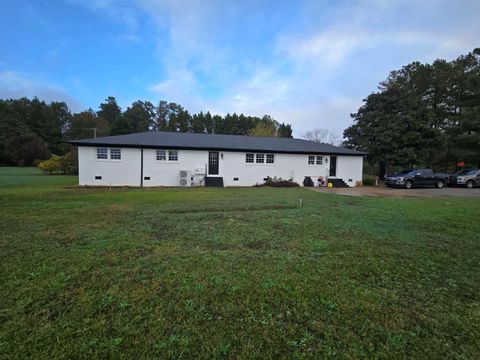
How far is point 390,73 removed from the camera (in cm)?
3098

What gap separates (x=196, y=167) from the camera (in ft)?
53.1

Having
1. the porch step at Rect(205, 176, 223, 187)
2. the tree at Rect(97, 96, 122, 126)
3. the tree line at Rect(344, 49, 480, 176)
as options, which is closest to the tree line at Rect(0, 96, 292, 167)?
the tree at Rect(97, 96, 122, 126)

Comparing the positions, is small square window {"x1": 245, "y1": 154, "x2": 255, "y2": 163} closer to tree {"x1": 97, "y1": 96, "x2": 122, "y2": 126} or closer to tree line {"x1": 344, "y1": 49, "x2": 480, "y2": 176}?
tree line {"x1": 344, "y1": 49, "x2": 480, "y2": 176}

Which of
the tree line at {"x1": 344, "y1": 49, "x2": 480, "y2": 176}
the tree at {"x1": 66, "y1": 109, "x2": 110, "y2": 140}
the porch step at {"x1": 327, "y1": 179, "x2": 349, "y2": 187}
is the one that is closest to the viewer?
the porch step at {"x1": 327, "y1": 179, "x2": 349, "y2": 187}

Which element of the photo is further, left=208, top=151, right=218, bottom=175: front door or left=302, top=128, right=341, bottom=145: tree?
left=302, top=128, right=341, bottom=145: tree

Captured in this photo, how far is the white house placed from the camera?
14898 millimetres

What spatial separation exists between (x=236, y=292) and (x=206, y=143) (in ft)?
49.8

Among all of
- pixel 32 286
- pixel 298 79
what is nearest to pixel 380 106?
pixel 298 79

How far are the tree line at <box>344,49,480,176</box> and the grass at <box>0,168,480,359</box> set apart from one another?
18.7m

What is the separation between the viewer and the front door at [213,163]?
1653 cm

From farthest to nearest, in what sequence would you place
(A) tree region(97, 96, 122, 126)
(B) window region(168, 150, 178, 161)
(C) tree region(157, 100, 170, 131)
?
(A) tree region(97, 96, 122, 126) → (C) tree region(157, 100, 170, 131) → (B) window region(168, 150, 178, 161)

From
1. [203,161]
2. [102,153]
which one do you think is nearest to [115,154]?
[102,153]

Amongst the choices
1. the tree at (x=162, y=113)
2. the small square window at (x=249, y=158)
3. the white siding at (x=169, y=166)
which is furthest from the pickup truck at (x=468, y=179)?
the tree at (x=162, y=113)

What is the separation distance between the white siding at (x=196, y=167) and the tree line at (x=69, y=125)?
2605cm
